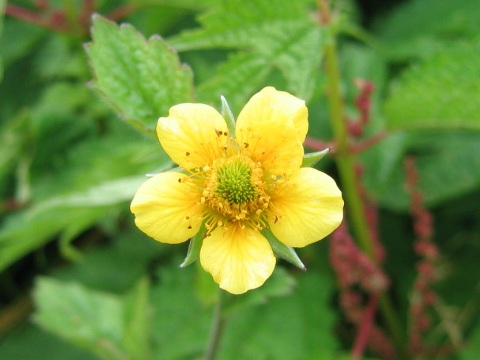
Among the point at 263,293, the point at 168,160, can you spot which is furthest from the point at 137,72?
the point at 263,293

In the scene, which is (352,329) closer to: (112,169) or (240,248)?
(112,169)

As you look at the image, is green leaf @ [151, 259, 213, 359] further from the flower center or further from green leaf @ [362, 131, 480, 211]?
the flower center

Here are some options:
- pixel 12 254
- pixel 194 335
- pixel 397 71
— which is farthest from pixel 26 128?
pixel 397 71

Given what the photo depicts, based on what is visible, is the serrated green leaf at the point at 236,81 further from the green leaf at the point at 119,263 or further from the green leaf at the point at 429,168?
the green leaf at the point at 119,263

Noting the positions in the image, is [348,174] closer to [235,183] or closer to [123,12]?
[235,183]

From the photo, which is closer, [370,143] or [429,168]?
[370,143]

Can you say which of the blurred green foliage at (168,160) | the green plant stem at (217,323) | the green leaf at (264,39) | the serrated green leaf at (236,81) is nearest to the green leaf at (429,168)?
the blurred green foliage at (168,160)

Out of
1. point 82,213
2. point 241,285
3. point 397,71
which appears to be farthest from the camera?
point 397,71
